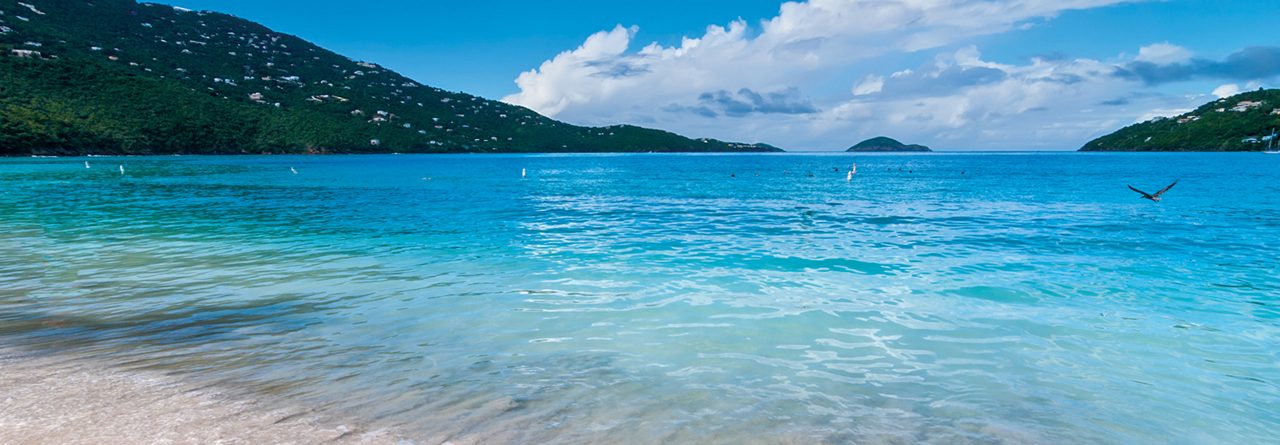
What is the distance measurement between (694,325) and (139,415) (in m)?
8.08

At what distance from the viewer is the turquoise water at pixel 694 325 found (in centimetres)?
753

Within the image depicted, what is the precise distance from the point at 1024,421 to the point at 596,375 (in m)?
5.26

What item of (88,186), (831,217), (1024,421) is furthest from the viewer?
(88,186)

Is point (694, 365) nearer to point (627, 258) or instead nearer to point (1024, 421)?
point (1024, 421)

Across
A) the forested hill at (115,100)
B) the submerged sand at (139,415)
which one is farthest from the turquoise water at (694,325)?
the forested hill at (115,100)

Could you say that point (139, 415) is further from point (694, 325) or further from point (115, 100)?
point (115, 100)

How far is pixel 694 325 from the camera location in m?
11.9

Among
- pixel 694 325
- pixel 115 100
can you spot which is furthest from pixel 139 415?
pixel 115 100

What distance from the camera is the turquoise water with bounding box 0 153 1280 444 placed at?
753 cm

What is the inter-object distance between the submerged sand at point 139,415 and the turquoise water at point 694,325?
53 cm

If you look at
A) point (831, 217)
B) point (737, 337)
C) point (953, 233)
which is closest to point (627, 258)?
point (737, 337)

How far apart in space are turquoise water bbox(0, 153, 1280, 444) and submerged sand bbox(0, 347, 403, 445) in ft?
1.75

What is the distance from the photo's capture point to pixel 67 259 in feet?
61.8

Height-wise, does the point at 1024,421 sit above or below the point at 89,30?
below
